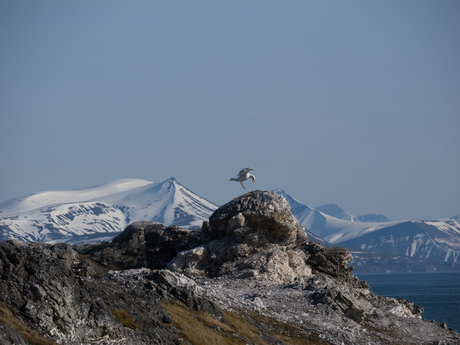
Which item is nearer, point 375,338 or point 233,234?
point 375,338

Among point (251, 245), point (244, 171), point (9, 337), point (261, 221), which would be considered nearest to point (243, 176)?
point (244, 171)

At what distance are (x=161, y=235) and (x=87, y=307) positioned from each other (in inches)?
1580

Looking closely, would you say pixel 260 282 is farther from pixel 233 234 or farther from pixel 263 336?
pixel 263 336

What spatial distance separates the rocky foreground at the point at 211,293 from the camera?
26281 millimetres

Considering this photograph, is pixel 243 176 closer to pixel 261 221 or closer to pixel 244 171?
pixel 244 171

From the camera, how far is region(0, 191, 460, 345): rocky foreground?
2628cm

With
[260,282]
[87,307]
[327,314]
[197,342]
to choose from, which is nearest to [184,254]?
[260,282]

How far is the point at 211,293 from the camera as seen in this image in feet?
144

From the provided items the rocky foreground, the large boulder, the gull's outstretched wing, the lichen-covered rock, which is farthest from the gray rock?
the lichen-covered rock

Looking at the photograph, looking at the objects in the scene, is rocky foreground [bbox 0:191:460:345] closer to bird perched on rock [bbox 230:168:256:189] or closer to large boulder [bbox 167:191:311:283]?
large boulder [bbox 167:191:311:283]

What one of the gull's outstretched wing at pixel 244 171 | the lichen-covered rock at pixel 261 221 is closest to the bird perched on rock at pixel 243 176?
the gull's outstretched wing at pixel 244 171

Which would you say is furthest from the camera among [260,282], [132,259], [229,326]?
[132,259]

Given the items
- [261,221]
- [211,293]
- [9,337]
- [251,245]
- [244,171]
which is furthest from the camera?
[261,221]

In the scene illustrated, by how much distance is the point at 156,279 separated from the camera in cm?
3847
